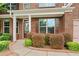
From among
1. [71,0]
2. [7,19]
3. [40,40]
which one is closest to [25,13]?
[7,19]

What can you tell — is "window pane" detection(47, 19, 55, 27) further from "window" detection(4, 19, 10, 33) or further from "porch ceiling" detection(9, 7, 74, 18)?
"window" detection(4, 19, 10, 33)

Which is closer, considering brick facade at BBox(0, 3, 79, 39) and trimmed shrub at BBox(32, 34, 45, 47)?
trimmed shrub at BBox(32, 34, 45, 47)

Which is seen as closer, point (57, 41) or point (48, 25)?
point (57, 41)

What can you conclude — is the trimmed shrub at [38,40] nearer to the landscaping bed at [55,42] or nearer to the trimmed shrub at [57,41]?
the landscaping bed at [55,42]

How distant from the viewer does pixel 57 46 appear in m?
9.72

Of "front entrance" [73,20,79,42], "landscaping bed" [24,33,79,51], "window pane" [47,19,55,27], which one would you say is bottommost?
"landscaping bed" [24,33,79,51]

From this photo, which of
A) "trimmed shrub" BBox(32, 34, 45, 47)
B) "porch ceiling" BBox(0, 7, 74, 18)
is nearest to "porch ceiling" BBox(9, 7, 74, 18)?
"porch ceiling" BBox(0, 7, 74, 18)

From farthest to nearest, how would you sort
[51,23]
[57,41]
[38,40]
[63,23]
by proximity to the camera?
[51,23], [63,23], [38,40], [57,41]

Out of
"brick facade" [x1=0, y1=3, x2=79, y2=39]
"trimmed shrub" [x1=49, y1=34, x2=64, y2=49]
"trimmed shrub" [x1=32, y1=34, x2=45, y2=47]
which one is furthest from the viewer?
"brick facade" [x1=0, y1=3, x2=79, y2=39]

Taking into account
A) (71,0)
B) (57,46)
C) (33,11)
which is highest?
(33,11)

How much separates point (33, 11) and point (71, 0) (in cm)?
1211

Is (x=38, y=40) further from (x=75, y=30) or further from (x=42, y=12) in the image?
(x=42, y=12)

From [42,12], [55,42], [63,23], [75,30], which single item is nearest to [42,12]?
[42,12]

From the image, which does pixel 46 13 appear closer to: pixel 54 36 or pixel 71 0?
pixel 54 36
